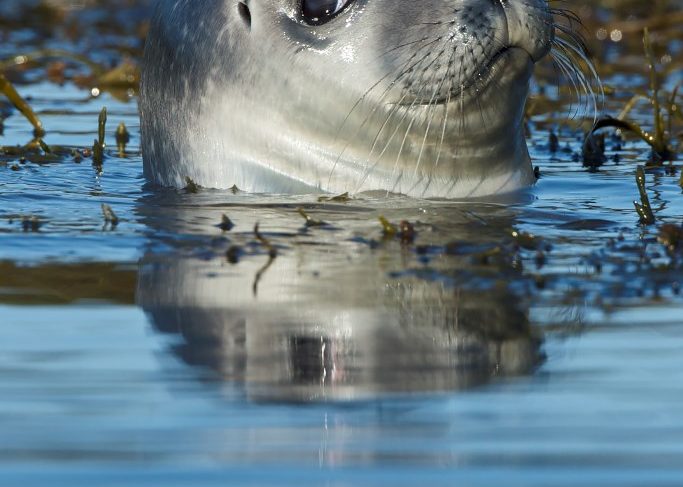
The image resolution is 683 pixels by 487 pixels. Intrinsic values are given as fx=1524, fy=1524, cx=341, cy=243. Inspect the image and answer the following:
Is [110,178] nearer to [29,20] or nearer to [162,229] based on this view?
[162,229]

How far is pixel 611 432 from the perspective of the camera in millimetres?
2799

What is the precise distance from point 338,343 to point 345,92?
202 cm

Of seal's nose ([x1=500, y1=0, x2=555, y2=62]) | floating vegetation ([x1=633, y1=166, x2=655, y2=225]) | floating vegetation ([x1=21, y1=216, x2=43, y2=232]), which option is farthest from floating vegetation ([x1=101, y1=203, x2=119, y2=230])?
floating vegetation ([x1=633, y1=166, x2=655, y2=225])

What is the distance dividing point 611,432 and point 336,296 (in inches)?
50.1

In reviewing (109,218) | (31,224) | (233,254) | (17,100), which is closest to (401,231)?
(233,254)

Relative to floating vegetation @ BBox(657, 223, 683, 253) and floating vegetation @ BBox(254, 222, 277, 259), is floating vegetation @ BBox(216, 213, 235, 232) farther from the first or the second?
floating vegetation @ BBox(657, 223, 683, 253)

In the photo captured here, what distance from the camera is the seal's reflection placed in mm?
3203

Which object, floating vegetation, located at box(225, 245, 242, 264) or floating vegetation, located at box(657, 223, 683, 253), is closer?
floating vegetation, located at box(225, 245, 242, 264)

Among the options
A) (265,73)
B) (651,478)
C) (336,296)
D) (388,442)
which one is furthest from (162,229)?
(651,478)

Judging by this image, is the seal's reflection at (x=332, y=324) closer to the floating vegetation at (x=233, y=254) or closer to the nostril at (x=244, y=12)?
the floating vegetation at (x=233, y=254)

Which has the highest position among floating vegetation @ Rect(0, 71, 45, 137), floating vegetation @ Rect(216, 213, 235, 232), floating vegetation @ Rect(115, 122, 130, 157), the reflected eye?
the reflected eye

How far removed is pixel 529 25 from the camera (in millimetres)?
5121

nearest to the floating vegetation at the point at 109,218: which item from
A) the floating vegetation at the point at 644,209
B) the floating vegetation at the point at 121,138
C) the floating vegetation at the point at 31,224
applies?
the floating vegetation at the point at 31,224

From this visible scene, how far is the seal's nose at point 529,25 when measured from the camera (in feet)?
16.7
